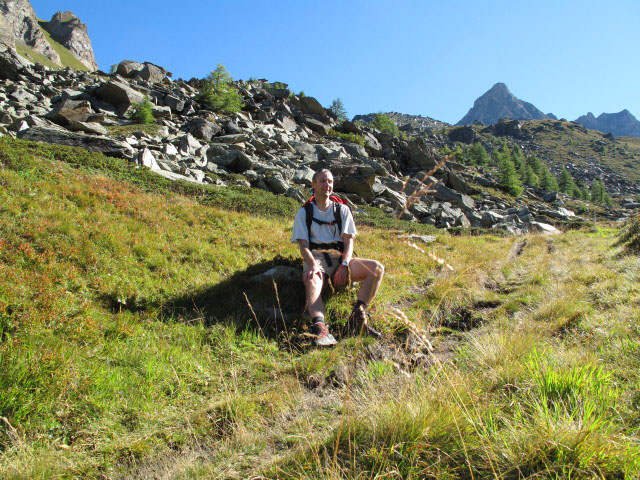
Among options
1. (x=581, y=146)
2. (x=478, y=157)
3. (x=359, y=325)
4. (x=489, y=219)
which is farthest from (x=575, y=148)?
(x=359, y=325)

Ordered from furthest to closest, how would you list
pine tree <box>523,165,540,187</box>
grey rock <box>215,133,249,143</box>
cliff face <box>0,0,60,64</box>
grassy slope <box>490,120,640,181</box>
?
cliff face <box>0,0,60,64</box> → grassy slope <box>490,120,640,181</box> → pine tree <box>523,165,540,187</box> → grey rock <box>215,133,249,143</box>

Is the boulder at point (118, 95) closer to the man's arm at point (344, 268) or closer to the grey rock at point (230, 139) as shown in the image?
the grey rock at point (230, 139)

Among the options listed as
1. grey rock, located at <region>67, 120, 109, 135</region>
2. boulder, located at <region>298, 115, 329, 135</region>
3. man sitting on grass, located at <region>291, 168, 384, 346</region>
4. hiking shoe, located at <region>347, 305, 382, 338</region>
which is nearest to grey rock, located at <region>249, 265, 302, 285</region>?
man sitting on grass, located at <region>291, 168, 384, 346</region>

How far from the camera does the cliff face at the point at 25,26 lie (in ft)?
445

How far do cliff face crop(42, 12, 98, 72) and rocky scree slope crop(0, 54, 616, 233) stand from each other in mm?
171126

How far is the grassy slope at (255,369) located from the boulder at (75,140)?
32.3ft

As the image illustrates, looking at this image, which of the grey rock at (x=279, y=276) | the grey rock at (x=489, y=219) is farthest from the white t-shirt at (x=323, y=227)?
the grey rock at (x=489, y=219)

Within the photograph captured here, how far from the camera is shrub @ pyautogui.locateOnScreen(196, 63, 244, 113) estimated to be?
127 feet

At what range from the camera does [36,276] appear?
4648mm

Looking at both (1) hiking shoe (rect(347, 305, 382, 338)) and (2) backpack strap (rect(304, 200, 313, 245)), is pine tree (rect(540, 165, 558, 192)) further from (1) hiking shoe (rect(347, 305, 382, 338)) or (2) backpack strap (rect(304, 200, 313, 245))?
(1) hiking shoe (rect(347, 305, 382, 338))

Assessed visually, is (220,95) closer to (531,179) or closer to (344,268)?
(344,268)

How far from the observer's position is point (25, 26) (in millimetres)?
140250

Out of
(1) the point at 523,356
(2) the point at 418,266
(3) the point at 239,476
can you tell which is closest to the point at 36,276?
(3) the point at 239,476

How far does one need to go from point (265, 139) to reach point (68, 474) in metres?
31.2
